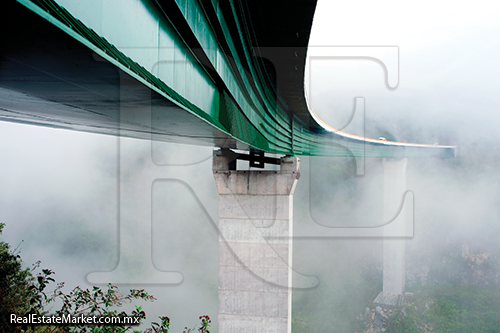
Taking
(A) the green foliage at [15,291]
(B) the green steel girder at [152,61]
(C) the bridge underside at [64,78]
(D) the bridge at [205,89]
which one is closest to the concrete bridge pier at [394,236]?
(D) the bridge at [205,89]

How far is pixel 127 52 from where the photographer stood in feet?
7.27

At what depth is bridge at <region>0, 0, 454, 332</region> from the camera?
151 cm

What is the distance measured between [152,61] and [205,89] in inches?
57.7

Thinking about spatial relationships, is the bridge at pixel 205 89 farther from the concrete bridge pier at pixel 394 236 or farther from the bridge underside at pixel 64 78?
the concrete bridge pier at pixel 394 236

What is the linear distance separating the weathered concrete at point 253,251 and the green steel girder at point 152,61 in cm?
531

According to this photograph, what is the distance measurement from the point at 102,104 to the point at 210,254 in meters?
40.0

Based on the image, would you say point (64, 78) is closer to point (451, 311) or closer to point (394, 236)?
point (451, 311)

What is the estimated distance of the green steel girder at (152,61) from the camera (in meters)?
1.41

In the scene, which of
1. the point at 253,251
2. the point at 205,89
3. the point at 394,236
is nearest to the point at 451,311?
the point at 394,236

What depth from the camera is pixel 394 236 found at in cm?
3091

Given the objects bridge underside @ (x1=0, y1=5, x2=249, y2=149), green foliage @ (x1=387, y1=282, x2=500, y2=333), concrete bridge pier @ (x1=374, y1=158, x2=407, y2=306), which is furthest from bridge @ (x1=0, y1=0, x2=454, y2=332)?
concrete bridge pier @ (x1=374, y1=158, x2=407, y2=306)

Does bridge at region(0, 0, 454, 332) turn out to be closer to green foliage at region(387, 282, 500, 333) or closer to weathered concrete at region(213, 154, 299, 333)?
weathered concrete at region(213, 154, 299, 333)

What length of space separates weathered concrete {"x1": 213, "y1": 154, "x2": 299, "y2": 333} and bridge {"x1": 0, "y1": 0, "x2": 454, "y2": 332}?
42mm

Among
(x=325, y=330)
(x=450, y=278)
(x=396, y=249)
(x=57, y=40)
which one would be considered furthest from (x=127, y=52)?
(x=450, y=278)
